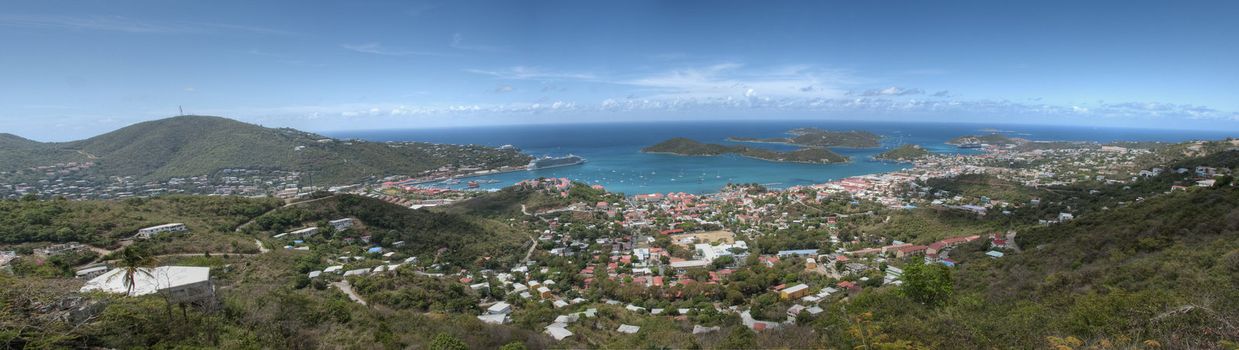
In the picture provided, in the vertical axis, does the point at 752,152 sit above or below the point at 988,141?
below

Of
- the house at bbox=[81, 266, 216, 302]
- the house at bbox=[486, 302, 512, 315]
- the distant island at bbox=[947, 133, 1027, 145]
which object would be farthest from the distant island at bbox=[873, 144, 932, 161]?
A: the house at bbox=[81, 266, 216, 302]

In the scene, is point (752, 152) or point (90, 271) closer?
point (90, 271)

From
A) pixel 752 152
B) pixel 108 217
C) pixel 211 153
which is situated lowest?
pixel 108 217

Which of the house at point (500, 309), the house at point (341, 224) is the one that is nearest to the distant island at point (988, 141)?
the house at point (500, 309)

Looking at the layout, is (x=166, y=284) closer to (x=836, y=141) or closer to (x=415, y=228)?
(x=415, y=228)

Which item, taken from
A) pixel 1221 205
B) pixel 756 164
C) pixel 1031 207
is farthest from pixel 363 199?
pixel 756 164

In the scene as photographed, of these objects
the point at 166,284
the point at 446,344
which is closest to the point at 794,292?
the point at 446,344

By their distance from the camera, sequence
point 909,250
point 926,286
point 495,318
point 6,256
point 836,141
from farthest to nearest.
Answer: point 836,141
point 909,250
point 495,318
point 6,256
point 926,286
